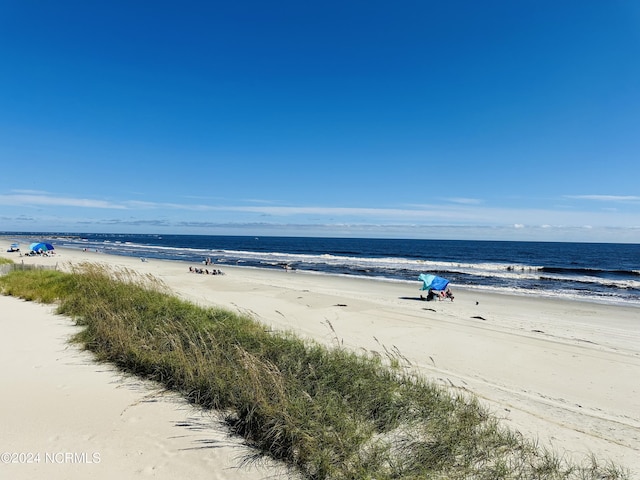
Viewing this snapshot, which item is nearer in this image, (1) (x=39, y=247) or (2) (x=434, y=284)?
(2) (x=434, y=284)

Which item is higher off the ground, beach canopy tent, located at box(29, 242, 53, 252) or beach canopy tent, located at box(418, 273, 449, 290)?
beach canopy tent, located at box(418, 273, 449, 290)

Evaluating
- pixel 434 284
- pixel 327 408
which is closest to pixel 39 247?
pixel 434 284

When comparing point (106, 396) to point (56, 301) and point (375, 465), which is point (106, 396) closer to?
point (375, 465)

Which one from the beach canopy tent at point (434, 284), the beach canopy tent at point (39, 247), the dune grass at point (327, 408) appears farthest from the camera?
the beach canopy tent at point (39, 247)

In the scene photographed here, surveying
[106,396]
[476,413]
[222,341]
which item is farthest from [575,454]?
[106,396]

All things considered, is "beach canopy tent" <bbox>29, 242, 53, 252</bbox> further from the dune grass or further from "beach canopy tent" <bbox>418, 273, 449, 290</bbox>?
"beach canopy tent" <bbox>418, 273, 449, 290</bbox>

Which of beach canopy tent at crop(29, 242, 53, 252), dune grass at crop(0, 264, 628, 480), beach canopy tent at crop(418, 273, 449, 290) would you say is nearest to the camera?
dune grass at crop(0, 264, 628, 480)

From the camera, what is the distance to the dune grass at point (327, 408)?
130 inches

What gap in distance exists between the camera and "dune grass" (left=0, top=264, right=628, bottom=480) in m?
3.30

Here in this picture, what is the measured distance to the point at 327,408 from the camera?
385cm

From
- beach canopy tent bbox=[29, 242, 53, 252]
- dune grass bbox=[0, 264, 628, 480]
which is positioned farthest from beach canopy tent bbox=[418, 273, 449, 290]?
beach canopy tent bbox=[29, 242, 53, 252]

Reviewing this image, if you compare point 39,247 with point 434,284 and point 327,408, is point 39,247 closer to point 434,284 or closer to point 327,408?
point 434,284

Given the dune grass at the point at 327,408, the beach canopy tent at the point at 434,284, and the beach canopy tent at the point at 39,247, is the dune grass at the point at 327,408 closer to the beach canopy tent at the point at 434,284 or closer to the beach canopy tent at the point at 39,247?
the beach canopy tent at the point at 434,284

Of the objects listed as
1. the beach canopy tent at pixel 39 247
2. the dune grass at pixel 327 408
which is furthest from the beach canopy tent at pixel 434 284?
the beach canopy tent at pixel 39 247
